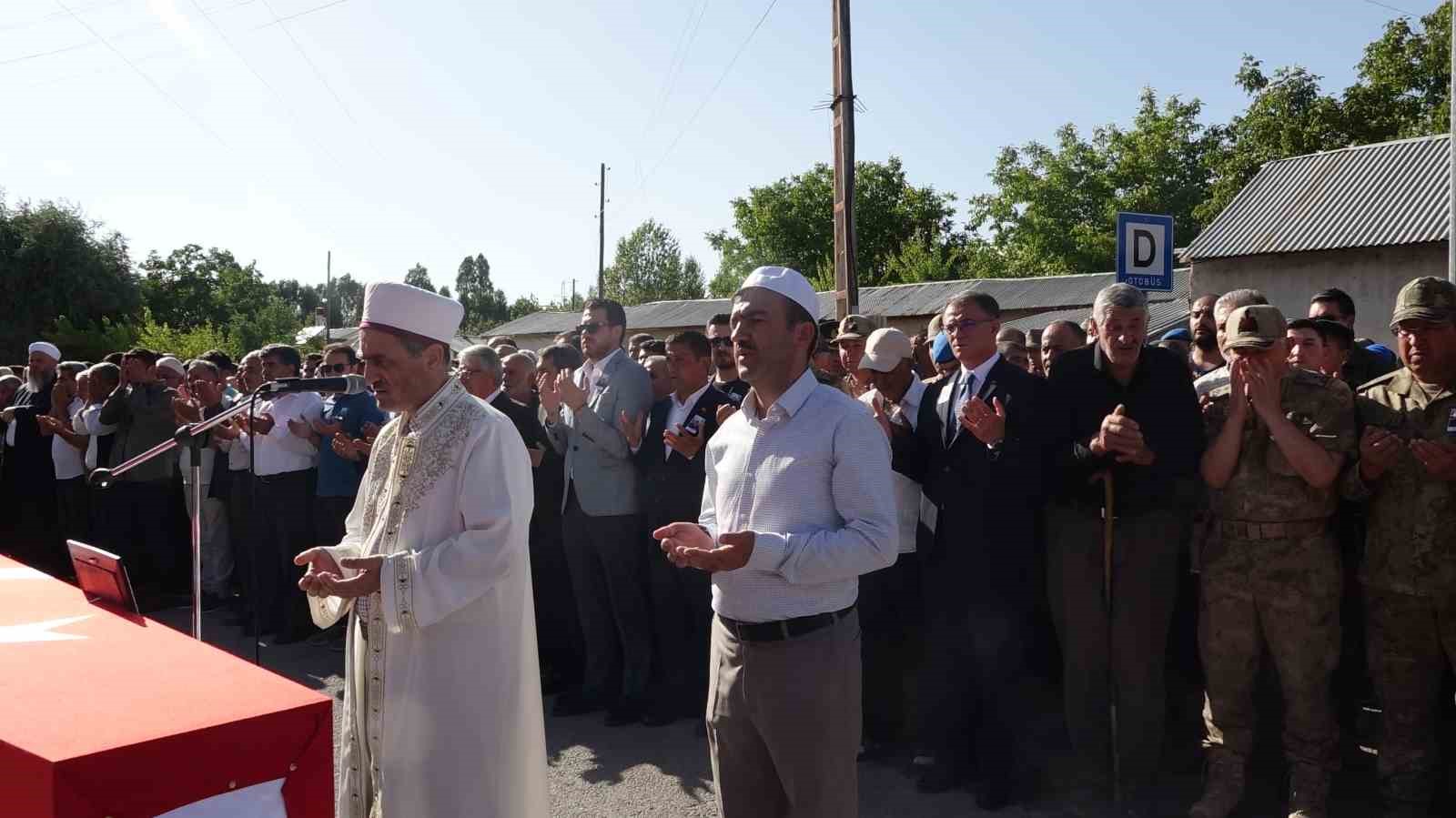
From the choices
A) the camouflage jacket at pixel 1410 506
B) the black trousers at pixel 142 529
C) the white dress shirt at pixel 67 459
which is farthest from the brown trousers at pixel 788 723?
the white dress shirt at pixel 67 459

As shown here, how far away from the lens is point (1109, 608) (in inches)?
182

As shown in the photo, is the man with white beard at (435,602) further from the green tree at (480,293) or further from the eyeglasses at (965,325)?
the green tree at (480,293)

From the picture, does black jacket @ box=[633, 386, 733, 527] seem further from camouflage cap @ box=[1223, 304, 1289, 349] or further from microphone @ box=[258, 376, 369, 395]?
camouflage cap @ box=[1223, 304, 1289, 349]

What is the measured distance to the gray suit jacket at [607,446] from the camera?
6.22 metres

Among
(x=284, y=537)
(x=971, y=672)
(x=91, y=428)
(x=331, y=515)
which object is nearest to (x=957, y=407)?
(x=971, y=672)

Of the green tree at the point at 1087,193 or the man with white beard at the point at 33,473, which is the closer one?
the man with white beard at the point at 33,473

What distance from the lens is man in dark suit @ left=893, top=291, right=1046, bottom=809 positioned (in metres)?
4.79

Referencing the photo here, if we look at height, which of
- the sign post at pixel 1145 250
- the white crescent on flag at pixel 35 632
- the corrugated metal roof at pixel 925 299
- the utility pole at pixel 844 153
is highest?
the corrugated metal roof at pixel 925 299

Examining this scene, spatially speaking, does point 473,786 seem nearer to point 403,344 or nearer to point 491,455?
point 491,455

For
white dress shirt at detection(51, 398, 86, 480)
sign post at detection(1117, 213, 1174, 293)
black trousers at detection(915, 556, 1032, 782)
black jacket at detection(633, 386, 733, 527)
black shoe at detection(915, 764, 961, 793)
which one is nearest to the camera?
black trousers at detection(915, 556, 1032, 782)

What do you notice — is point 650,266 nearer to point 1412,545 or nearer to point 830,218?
point 830,218

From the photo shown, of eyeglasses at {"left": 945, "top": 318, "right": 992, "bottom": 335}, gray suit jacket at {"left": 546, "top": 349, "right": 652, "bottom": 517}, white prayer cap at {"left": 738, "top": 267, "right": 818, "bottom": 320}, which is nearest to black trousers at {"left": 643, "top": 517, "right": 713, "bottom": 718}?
gray suit jacket at {"left": 546, "top": 349, "right": 652, "bottom": 517}

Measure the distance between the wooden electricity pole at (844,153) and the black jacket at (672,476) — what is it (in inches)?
257

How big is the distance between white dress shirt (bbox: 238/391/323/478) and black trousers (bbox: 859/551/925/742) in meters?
4.52
